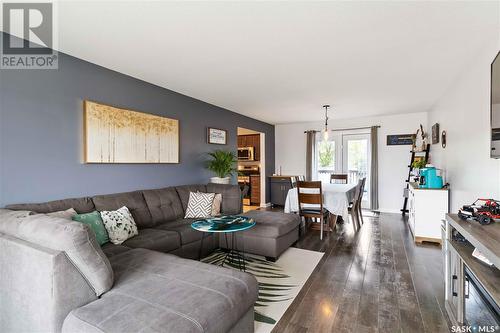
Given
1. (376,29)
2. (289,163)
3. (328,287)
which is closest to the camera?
(376,29)

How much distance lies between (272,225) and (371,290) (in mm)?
1244

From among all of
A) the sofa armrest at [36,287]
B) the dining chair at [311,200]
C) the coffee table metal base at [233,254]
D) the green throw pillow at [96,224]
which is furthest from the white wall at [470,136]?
the green throw pillow at [96,224]

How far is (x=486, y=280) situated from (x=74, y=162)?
3568mm

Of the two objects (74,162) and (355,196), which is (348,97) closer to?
(355,196)

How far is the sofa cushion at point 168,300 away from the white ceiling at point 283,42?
1930 mm

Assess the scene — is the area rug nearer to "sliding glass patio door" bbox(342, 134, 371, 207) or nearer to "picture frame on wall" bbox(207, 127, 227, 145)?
"picture frame on wall" bbox(207, 127, 227, 145)

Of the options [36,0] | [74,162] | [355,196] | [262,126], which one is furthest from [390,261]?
[262,126]

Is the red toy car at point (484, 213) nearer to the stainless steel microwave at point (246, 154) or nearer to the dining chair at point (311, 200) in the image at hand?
the dining chair at point (311, 200)

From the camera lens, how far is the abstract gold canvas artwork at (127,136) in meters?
2.89

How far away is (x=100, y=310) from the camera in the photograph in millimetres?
1290

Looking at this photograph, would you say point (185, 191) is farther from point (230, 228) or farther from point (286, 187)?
point (286, 187)

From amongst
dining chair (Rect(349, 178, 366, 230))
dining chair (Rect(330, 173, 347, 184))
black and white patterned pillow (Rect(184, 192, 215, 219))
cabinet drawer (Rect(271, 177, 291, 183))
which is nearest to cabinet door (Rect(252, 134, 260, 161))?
cabinet drawer (Rect(271, 177, 291, 183))

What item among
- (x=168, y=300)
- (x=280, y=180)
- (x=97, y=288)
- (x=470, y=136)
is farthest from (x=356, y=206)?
(x=97, y=288)

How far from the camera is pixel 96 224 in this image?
238 cm
